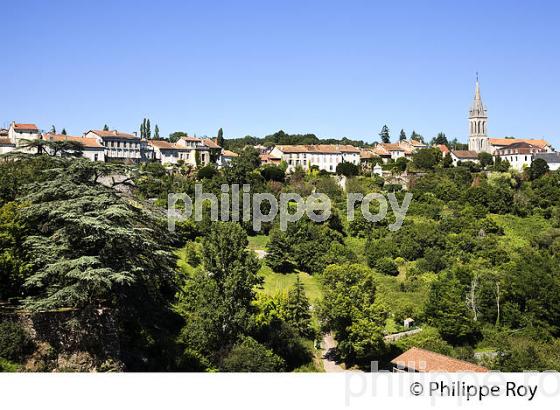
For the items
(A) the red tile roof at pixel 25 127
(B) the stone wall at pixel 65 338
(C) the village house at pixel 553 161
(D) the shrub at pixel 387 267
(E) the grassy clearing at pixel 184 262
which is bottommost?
(D) the shrub at pixel 387 267

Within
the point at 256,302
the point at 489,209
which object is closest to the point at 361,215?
the point at 489,209

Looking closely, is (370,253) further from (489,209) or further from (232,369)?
(232,369)

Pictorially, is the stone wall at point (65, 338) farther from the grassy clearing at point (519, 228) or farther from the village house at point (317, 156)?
the village house at point (317, 156)

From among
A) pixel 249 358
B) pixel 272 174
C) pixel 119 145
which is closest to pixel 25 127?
pixel 119 145

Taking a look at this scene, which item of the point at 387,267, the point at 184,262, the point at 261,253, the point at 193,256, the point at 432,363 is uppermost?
the point at 193,256

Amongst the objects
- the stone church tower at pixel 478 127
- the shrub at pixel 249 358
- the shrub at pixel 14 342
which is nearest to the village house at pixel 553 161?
the stone church tower at pixel 478 127

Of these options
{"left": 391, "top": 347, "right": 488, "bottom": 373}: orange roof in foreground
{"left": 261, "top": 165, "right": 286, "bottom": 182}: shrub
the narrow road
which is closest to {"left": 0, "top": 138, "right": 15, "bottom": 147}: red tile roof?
{"left": 261, "top": 165, "right": 286, "bottom": 182}: shrub

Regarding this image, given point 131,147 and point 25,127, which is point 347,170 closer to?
point 131,147
